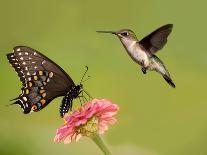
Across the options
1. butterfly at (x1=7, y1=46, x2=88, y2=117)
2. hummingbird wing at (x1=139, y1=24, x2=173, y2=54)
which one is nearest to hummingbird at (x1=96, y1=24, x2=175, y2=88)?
hummingbird wing at (x1=139, y1=24, x2=173, y2=54)

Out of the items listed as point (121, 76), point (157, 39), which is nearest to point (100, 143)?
point (157, 39)

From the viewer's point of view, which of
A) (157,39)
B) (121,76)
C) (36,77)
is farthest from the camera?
(121,76)

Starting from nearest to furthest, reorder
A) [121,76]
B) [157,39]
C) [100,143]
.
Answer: [100,143]
[157,39]
[121,76]

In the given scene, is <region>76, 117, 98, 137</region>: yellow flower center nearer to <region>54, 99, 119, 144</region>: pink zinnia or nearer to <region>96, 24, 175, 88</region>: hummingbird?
<region>54, 99, 119, 144</region>: pink zinnia

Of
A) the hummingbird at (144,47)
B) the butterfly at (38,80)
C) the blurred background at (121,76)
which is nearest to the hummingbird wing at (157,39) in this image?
Result: the hummingbird at (144,47)

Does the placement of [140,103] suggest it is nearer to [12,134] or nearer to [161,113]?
[161,113]

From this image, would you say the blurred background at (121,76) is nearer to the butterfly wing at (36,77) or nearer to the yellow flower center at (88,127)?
the butterfly wing at (36,77)

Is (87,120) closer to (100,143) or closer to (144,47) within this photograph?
(100,143)
